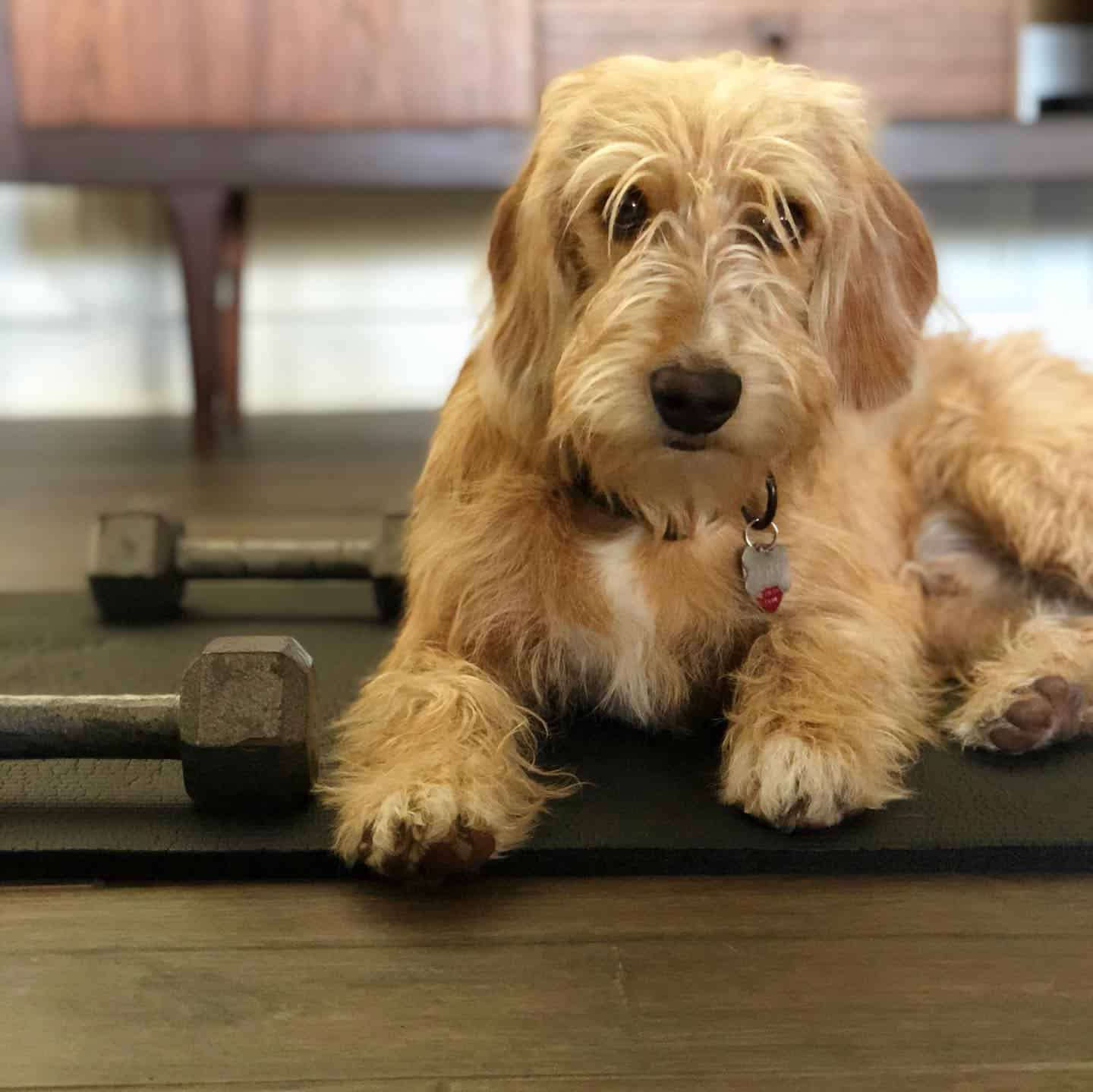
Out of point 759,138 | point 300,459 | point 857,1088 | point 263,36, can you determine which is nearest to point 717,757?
point 857,1088

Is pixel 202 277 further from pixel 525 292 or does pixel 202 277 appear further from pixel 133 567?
pixel 525 292

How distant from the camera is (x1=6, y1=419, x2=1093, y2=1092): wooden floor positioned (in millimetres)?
1024

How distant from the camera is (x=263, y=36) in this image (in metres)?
3.88

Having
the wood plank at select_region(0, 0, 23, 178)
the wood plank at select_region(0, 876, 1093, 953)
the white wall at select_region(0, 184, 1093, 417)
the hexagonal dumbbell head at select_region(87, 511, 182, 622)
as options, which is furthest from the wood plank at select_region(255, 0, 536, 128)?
the wood plank at select_region(0, 876, 1093, 953)

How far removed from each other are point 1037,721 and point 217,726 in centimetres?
100

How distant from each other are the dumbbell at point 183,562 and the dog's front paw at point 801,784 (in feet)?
3.47

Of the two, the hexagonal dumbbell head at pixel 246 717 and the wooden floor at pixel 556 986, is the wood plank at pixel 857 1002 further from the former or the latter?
the hexagonal dumbbell head at pixel 246 717

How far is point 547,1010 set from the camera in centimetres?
110

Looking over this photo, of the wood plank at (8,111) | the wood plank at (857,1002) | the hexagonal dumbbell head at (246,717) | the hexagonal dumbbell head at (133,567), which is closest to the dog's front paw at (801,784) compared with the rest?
the wood plank at (857,1002)

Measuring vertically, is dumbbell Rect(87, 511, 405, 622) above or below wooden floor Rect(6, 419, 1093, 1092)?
below

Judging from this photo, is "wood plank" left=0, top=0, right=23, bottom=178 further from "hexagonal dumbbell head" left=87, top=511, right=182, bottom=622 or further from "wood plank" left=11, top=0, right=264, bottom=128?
"hexagonal dumbbell head" left=87, top=511, right=182, bottom=622

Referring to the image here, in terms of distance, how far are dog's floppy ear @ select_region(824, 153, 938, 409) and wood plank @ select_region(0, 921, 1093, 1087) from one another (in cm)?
76

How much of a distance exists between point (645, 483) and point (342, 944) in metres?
0.60

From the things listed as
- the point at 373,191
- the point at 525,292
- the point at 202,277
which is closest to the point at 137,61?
the point at 202,277
